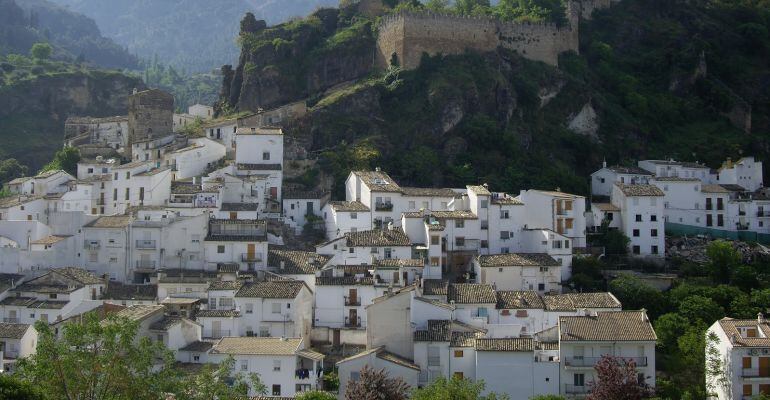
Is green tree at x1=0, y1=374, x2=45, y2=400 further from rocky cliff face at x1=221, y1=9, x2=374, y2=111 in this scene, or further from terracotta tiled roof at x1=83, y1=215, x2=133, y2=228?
rocky cliff face at x1=221, y1=9, x2=374, y2=111

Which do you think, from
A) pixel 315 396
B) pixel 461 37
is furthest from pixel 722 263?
pixel 461 37

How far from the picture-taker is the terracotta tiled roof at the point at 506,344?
42.7 metres

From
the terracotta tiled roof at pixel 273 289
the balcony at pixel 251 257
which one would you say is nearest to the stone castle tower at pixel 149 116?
the balcony at pixel 251 257

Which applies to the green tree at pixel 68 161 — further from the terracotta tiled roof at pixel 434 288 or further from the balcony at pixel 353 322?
the terracotta tiled roof at pixel 434 288

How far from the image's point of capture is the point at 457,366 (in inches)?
1722

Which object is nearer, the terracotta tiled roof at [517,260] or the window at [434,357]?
the window at [434,357]

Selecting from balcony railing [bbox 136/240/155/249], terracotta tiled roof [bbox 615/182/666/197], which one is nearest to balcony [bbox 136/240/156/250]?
balcony railing [bbox 136/240/155/249]

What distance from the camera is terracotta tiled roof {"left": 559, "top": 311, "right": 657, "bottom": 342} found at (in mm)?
43188

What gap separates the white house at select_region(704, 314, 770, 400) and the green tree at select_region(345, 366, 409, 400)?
14.3 metres

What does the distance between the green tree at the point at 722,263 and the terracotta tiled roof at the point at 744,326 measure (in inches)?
435

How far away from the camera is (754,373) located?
43.1 m

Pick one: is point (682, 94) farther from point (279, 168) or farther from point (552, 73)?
point (279, 168)

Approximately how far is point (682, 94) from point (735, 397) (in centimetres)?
4535

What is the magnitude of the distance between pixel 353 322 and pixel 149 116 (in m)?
31.7
